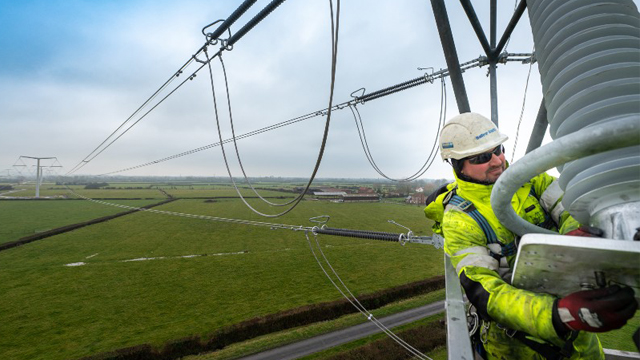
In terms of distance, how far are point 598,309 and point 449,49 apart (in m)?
3.23

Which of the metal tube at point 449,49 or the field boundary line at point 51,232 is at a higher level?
the metal tube at point 449,49

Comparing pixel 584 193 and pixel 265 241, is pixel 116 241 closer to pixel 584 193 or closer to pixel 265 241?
pixel 265 241

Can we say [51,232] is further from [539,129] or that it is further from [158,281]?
[539,129]

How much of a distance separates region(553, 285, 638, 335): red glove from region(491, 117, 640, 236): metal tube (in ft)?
2.19

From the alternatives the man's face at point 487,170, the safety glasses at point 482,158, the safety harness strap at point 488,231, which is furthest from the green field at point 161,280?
the safety glasses at point 482,158

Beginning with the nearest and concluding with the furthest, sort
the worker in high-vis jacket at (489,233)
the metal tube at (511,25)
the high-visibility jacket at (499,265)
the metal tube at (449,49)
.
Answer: the high-visibility jacket at (499,265), the worker in high-vis jacket at (489,233), the metal tube at (449,49), the metal tube at (511,25)

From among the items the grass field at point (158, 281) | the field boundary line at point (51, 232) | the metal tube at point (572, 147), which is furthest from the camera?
the field boundary line at point (51, 232)

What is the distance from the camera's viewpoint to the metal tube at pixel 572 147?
999 millimetres

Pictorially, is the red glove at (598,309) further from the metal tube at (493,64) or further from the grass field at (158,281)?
the grass field at (158,281)

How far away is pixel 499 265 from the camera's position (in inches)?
105

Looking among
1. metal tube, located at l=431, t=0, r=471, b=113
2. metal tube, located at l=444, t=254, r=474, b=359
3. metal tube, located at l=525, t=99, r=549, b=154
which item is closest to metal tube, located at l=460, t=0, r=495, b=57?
metal tube, located at l=431, t=0, r=471, b=113

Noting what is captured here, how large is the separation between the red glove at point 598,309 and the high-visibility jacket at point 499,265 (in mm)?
156

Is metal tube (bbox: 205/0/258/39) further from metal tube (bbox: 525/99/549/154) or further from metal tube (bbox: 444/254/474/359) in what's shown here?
metal tube (bbox: 444/254/474/359)

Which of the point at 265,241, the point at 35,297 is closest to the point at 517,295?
the point at 35,297
